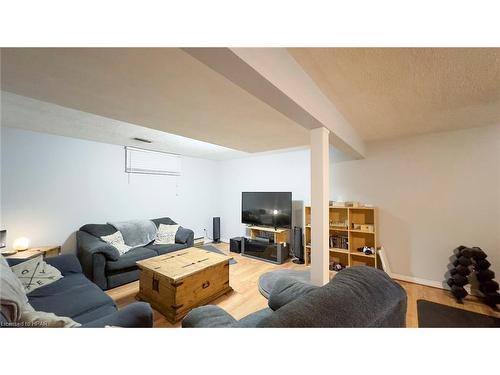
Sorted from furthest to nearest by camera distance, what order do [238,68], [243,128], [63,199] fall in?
1. [63,199]
2. [243,128]
3. [238,68]

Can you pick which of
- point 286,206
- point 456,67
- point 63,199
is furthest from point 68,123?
point 456,67

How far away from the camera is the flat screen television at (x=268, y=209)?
3746 mm

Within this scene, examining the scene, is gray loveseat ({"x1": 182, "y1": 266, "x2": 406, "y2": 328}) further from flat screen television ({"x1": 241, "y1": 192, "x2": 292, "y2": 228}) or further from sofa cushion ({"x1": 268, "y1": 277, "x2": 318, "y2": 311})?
flat screen television ({"x1": 241, "y1": 192, "x2": 292, "y2": 228})

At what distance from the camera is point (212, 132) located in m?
2.37

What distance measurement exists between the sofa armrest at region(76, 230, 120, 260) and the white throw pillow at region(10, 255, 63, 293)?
0.53m

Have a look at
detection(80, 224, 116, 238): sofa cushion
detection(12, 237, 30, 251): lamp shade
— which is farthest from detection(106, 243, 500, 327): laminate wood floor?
detection(12, 237, 30, 251): lamp shade

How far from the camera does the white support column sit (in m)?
1.61

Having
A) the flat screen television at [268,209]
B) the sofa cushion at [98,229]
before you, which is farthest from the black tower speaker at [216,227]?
the sofa cushion at [98,229]

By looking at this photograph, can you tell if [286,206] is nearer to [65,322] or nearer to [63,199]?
[65,322]

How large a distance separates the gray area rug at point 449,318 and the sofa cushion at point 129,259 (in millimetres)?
3499

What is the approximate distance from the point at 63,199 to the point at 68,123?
52.0 inches

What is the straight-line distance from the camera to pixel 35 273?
1.85 m

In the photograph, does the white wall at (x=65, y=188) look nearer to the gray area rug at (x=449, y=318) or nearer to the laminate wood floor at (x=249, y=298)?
the laminate wood floor at (x=249, y=298)
